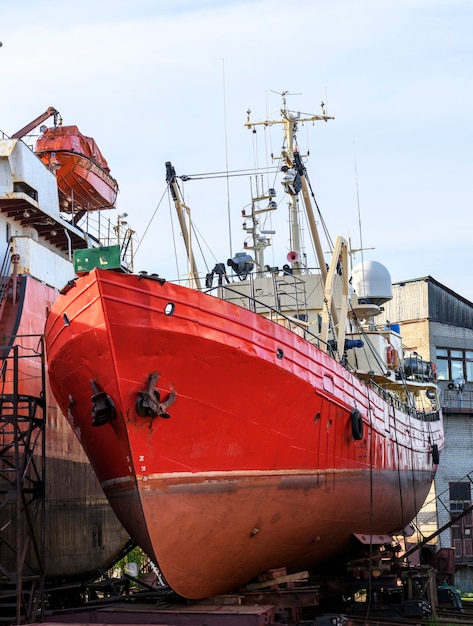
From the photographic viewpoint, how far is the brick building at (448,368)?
124 ft

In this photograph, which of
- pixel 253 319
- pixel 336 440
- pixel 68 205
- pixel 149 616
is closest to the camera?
pixel 149 616

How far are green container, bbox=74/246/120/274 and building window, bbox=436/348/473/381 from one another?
30323 millimetres

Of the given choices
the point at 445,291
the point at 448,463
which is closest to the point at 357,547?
the point at 448,463

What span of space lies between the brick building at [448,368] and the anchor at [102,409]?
1042 inches

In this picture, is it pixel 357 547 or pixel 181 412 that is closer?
pixel 181 412

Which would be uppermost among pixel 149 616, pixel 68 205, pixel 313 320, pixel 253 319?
pixel 68 205

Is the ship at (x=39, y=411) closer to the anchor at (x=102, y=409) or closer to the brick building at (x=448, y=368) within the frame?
the anchor at (x=102, y=409)

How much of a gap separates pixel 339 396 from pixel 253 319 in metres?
3.40

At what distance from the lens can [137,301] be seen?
1330 centimetres

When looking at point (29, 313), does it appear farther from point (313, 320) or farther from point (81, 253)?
point (313, 320)

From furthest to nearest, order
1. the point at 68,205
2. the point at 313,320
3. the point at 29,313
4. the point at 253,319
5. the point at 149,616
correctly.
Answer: the point at 68,205, the point at 313,320, the point at 29,313, the point at 253,319, the point at 149,616

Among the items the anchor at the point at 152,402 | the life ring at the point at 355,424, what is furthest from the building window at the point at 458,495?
the anchor at the point at 152,402

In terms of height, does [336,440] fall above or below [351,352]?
below

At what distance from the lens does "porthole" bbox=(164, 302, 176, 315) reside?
13.4 m
